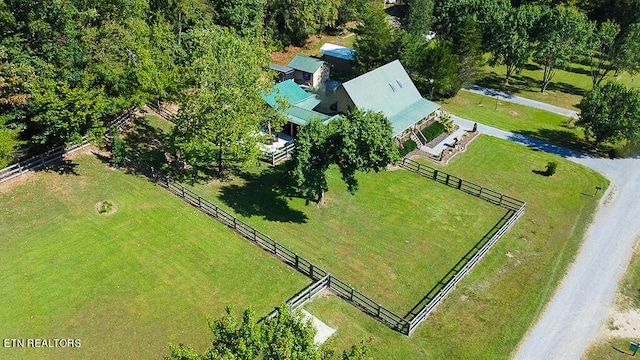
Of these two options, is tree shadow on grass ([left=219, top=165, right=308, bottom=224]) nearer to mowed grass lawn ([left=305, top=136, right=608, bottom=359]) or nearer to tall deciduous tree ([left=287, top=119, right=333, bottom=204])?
tall deciduous tree ([left=287, top=119, right=333, bottom=204])

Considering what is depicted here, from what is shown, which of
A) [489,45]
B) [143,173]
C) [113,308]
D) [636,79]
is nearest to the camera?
[113,308]

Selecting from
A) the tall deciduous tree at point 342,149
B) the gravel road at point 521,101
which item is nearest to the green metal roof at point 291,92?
the tall deciduous tree at point 342,149

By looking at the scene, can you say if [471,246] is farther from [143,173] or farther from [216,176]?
[143,173]

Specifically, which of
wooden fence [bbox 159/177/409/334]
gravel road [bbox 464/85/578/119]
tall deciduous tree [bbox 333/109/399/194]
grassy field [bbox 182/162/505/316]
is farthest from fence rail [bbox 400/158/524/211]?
gravel road [bbox 464/85/578/119]

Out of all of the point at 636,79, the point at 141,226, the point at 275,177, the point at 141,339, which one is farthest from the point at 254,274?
the point at 636,79

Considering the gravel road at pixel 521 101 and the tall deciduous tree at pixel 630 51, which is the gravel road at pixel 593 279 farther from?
the tall deciduous tree at pixel 630 51

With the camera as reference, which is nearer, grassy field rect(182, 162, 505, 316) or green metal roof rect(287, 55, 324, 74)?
grassy field rect(182, 162, 505, 316)
